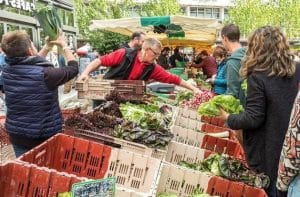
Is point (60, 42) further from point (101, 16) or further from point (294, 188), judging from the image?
point (101, 16)

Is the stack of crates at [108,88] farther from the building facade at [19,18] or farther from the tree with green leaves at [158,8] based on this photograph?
the tree with green leaves at [158,8]

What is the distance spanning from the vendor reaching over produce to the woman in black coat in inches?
90.0

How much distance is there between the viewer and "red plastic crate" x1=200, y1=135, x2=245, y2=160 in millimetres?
4961

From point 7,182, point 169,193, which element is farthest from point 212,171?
point 7,182

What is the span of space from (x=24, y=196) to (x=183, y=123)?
3.11 m

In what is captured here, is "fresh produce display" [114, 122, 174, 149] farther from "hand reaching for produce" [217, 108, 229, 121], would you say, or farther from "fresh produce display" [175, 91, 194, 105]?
"fresh produce display" [175, 91, 194, 105]

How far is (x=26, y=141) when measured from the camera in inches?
172

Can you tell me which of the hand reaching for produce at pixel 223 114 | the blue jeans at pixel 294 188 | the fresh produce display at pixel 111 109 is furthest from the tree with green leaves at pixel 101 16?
the blue jeans at pixel 294 188

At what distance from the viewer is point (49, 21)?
4984 mm

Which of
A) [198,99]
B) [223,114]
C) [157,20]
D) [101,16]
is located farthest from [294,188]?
[101,16]

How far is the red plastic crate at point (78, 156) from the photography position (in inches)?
157

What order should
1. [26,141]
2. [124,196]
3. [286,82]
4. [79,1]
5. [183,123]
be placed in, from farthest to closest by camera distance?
[79,1], [183,123], [26,141], [286,82], [124,196]

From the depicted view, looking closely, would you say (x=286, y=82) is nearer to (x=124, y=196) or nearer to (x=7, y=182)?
(x=124, y=196)

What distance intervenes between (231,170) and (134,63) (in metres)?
2.63
